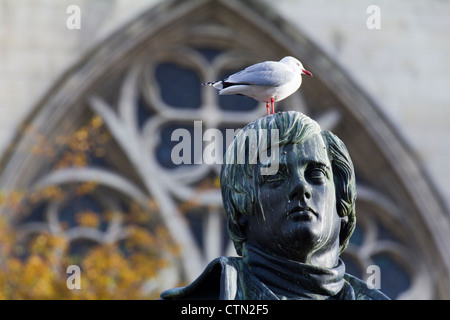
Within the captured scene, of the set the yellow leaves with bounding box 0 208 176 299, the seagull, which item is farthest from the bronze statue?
the yellow leaves with bounding box 0 208 176 299

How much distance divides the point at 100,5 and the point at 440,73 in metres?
3.06

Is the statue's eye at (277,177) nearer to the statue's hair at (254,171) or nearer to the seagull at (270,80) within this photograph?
the statue's hair at (254,171)

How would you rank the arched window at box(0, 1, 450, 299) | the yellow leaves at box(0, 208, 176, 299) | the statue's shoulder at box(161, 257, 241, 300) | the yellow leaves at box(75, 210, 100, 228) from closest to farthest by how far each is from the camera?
the statue's shoulder at box(161, 257, 241, 300) < the yellow leaves at box(0, 208, 176, 299) < the yellow leaves at box(75, 210, 100, 228) < the arched window at box(0, 1, 450, 299)

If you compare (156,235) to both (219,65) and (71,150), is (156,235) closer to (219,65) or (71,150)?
(71,150)

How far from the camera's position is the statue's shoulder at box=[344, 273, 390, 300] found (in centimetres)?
239

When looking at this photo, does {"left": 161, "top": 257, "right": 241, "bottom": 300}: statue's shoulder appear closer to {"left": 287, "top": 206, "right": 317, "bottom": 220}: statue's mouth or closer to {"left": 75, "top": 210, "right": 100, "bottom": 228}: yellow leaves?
{"left": 287, "top": 206, "right": 317, "bottom": 220}: statue's mouth

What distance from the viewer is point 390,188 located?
11.0 meters

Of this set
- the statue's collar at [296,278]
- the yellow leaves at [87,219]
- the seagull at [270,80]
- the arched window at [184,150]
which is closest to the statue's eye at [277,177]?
the statue's collar at [296,278]

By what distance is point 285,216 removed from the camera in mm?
2350

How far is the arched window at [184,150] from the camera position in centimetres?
1026

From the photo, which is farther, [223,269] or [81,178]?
[81,178]

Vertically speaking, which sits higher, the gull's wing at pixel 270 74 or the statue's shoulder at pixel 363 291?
the gull's wing at pixel 270 74
